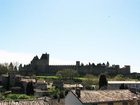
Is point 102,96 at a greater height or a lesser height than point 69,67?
lesser

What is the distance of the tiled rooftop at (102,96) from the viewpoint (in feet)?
143

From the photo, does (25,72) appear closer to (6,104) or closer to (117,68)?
(117,68)

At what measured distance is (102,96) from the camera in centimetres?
4597

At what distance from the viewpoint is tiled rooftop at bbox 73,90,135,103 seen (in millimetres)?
43591

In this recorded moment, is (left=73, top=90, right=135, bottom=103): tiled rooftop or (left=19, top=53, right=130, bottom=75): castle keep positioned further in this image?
(left=19, top=53, right=130, bottom=75): castle keep

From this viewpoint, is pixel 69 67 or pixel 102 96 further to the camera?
pixel 69 67

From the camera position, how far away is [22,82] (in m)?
103

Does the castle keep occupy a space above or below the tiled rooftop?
above

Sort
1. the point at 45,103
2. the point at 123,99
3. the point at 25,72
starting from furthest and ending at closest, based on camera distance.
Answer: the point at 25,72 < the point at 123,99 < the point at 45,103

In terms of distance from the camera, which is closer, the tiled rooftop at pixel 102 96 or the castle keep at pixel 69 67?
the tiled rooftop at pixel 102 96

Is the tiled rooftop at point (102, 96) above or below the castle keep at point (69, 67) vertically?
below

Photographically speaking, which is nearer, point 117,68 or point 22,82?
point 22,82

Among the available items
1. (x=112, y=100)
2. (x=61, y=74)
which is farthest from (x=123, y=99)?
(x=61, y=74)

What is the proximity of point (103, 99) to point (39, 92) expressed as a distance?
40.0m
